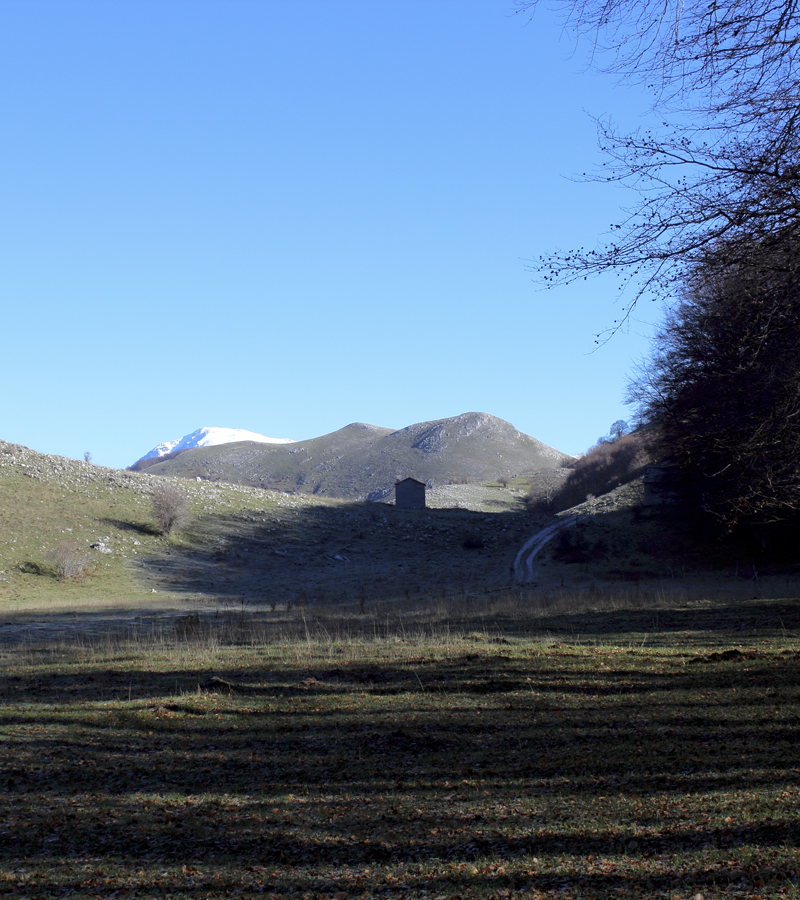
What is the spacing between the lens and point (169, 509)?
4709 centimetres

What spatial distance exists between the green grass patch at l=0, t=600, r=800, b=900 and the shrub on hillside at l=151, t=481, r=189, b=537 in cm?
3587

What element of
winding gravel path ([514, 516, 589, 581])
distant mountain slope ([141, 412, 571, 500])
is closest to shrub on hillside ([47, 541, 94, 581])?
winding gravel path ([514, 516, 589, 581])

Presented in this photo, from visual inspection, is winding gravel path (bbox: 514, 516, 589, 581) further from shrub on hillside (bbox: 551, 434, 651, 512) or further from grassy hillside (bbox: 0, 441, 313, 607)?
shrub on hillside (bbox: 551, 434, 651, 512)

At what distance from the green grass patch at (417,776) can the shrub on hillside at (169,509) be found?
35.9m

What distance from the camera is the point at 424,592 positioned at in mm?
32156

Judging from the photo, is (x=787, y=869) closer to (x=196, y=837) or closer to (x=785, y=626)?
(x=196, y=837)

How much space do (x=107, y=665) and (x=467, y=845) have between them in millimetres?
9914

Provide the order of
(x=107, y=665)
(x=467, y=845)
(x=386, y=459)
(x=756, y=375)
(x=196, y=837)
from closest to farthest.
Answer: (x=467, y=845) < (x=196, y=837) < (x=107, y=665) < (x=756, y=375) < (x=386, y=459)

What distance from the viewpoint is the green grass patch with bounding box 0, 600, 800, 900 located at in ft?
14.9

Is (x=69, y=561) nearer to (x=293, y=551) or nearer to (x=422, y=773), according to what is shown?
(x=293, y=551)

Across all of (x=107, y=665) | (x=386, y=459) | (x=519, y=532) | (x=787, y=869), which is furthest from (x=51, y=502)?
(x=386, y=459)

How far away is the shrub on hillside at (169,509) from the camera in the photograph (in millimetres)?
46938

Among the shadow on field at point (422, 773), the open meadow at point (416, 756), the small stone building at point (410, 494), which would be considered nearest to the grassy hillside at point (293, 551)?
the small stone building at point (410, 494)

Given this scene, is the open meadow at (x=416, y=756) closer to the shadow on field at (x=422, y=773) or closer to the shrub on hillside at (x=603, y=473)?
the shadow on field at (x=422, y=773)
